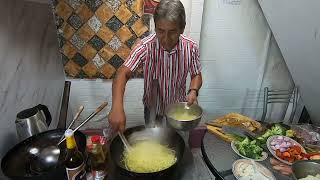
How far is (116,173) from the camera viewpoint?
5.08ft

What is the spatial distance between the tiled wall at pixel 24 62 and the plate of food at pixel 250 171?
1.48 metres

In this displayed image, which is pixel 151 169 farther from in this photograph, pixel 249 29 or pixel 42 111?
pixel 249 29

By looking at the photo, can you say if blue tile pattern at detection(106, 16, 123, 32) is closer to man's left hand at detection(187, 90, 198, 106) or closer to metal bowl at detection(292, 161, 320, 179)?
man's left hand at detection(187, 90, 198, 106)

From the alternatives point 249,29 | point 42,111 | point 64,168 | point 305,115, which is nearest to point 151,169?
point 64,168

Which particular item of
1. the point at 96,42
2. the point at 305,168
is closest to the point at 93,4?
the point at 96,42

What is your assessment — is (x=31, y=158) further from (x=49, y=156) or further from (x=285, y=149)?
(x=285, y=149)

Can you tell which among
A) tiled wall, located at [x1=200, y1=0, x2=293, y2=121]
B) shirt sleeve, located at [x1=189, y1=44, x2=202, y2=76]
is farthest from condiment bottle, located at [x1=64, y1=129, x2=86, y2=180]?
tiled wall, located at [x1=200, y1=0, x2=293, y2=121]

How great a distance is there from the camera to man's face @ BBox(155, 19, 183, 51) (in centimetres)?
196

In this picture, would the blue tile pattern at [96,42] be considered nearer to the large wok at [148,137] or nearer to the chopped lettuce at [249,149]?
the large wok at [148,137]

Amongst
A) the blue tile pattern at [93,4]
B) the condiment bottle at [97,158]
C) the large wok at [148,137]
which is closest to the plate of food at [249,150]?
the large wok at [148,137]

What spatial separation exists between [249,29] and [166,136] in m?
2.35

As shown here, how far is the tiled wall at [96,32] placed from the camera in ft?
10.2

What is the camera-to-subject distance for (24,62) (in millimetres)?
2094

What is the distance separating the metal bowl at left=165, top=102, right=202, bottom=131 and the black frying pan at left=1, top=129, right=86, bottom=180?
1.98 feet
